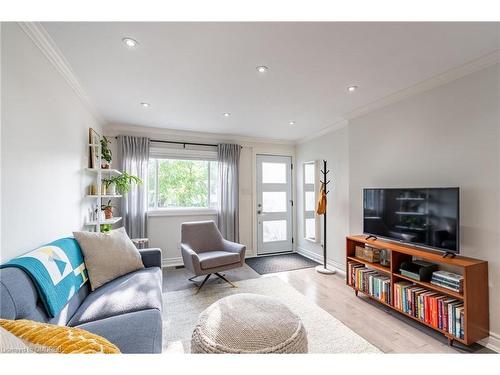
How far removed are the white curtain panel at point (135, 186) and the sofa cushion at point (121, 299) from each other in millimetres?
1750

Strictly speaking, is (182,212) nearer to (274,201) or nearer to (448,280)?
(274,201)

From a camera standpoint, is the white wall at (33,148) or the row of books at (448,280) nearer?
the white wall at (33,148)

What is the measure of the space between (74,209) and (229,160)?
2465 millimetres

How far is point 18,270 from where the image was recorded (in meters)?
1.10

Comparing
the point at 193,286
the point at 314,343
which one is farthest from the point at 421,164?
the point at 193,286

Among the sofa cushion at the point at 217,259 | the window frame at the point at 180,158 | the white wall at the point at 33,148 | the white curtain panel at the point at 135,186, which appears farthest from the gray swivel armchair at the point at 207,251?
the white wall at the point at 33,148

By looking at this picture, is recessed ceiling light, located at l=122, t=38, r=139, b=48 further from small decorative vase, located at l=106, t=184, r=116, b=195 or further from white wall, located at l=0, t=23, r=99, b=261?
small decorative vase, located at l=106, t=184, r=116, b=195

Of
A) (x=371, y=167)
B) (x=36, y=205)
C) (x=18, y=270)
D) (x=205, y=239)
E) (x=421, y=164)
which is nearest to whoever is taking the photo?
(x=18, y=270)

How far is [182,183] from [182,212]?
538 millimetres

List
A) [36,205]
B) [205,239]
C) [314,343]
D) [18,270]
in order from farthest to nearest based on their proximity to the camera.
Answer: [205,239] → [314,343] → [36,205] → [18,270]

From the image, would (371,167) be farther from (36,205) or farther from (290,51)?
(36,205)

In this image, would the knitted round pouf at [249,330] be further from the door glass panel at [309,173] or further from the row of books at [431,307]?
the door glass panel at [309,173]

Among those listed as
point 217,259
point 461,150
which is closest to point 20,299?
point 217,259

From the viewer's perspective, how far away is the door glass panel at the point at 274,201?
4516 mm
